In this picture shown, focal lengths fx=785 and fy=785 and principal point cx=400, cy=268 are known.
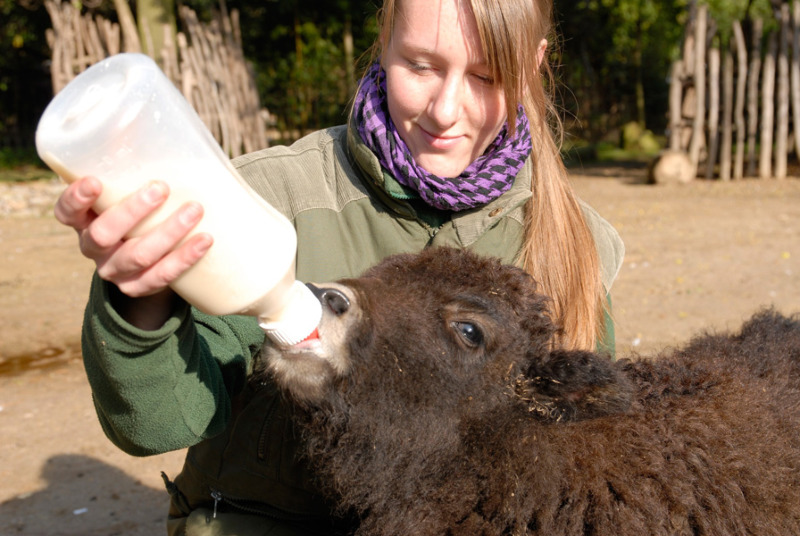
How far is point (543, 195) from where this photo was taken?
360cm

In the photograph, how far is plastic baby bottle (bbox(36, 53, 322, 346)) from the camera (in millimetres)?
1875

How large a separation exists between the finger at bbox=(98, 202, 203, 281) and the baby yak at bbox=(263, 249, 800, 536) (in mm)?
686

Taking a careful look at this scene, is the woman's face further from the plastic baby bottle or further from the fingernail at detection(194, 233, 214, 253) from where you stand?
the fingernail at detection(194, 233, 214, 253)

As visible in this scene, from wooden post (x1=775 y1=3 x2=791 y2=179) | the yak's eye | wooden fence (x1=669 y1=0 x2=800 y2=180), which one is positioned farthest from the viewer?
wooden fence (x1=669 y1=0 x2=800 y2=180)

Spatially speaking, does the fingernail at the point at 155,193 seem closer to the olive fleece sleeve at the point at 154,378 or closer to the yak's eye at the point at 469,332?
the olive fleece sleeve at the point at 154,378

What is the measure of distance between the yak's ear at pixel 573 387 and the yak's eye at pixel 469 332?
0.22 meters

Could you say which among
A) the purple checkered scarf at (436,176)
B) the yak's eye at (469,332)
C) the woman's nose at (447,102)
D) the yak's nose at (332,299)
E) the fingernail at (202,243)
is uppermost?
the woman's nose at (447,102)

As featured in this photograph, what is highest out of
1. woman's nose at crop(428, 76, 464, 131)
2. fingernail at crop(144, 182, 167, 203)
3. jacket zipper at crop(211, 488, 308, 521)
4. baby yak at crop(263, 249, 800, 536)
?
fingernail at crop(144, 182, 167, 203)

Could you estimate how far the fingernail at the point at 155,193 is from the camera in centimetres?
186

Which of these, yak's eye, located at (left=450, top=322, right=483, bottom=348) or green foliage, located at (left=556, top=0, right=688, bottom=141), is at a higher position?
yak's eye, located at (left=450, top=322, right=483, bottom=348)

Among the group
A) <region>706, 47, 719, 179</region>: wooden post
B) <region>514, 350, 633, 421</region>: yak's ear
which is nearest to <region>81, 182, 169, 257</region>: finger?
<region>514, 350, 633, 421</region>: yak's ear

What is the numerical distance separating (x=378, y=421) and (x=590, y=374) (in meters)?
0.74

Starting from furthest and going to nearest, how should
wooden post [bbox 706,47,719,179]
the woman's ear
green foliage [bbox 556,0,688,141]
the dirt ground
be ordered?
1. green foliage [bbox 556,0,688,141]
2. wooden post [bbox 706,47,719,179]
3. the dirt ground
4. the woman's ear

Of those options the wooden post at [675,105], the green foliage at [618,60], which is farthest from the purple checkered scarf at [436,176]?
the green foliage at [618,60]
